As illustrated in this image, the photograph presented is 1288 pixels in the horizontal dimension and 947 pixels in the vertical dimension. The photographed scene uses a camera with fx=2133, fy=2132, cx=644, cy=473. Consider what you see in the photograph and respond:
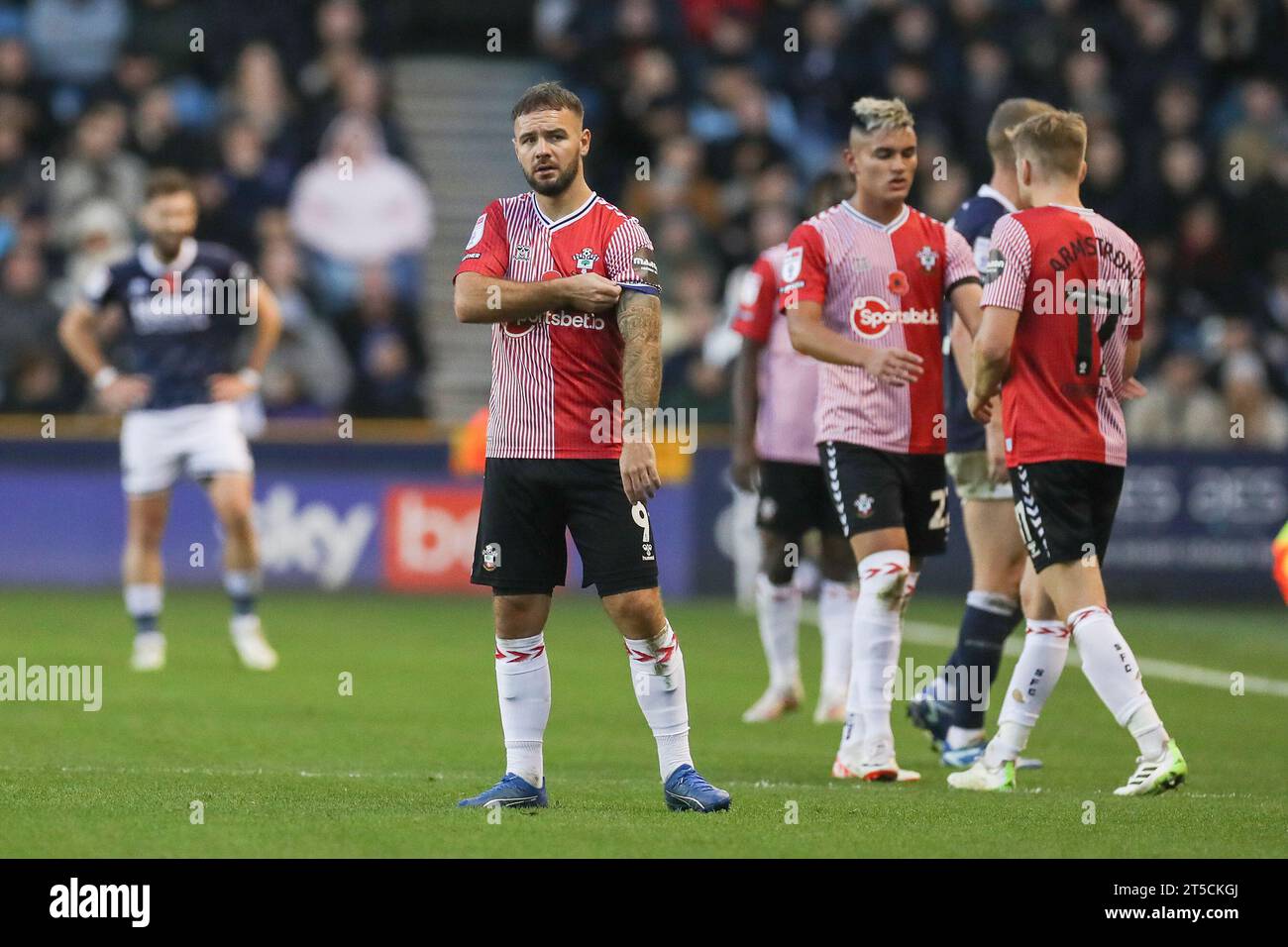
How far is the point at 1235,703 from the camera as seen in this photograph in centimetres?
1180

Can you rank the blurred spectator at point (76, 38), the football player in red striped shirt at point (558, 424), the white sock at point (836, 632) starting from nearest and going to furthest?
the football player in red striped shirt at point (558, 424)
the white sock at point (836, 632)
the blurred spectator at point (76, 38)

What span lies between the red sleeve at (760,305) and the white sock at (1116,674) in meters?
3.39

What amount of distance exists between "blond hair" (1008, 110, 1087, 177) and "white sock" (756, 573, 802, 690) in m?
3.75

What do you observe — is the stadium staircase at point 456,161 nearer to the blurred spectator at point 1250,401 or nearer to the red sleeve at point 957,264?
the blurred spectator at point 1250,401

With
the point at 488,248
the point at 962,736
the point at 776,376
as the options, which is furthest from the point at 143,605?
the point at 488,248

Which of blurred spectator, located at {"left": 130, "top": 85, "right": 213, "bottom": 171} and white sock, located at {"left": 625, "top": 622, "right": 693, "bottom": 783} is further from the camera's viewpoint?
blurred spectator, located at {"left": 130, "top": 85, "right": 213, "bottom": 171}

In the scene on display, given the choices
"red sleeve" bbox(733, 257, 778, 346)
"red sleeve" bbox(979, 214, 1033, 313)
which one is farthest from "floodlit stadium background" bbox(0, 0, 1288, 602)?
"red sleeve" bbox(979, 214, 1033, 313)

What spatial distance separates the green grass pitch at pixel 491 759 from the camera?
6.55 metres

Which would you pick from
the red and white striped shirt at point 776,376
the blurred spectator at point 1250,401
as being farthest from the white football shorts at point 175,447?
the blurred spectator at point 1250,401

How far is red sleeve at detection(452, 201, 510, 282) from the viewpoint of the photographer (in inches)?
283

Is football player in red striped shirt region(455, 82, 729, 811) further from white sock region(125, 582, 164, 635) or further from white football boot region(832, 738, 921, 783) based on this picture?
white sock region(125, 582, 164, 635)
